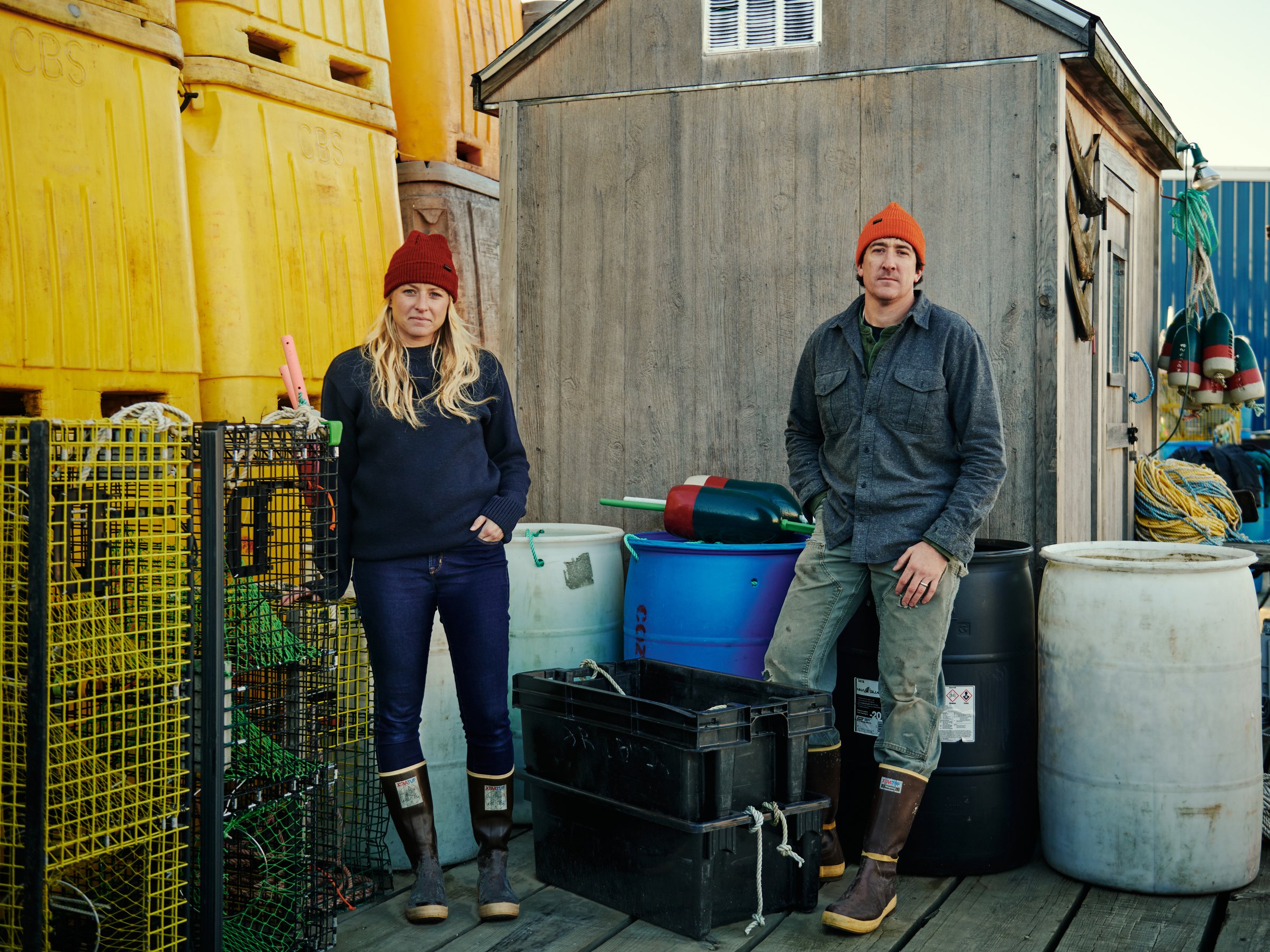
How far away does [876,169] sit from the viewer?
183 inches

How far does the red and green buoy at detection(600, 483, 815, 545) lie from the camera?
4.10 meters

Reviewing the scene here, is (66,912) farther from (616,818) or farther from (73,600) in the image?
(616,818)

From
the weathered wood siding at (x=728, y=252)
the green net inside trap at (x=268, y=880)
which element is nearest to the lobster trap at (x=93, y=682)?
the green net inside trap at (x=268, y=880)

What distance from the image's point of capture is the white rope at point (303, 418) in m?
3.17

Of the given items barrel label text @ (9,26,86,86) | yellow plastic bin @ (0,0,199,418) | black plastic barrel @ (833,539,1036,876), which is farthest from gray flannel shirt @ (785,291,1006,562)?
barrel label text @ (9,26,86,86)

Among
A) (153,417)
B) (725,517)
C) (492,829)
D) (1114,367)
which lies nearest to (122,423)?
(153,417)

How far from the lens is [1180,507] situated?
6.21m

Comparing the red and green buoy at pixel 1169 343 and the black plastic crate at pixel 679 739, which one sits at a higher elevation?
the red and green buoy at pixel 1169 343

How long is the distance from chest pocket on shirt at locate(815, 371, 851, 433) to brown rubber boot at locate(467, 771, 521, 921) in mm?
1423

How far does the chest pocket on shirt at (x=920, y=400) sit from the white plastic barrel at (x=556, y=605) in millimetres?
1387

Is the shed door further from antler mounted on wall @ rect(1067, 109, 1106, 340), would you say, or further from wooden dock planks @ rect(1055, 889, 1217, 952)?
wooden dock planks @ rect(1055, 889, 1217, 952)

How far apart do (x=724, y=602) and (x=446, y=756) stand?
41.4 inches

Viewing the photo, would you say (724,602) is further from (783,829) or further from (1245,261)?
(1245,261)

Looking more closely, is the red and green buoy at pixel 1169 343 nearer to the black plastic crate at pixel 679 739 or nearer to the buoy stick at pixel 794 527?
the buoy stick at pixel 794 527
